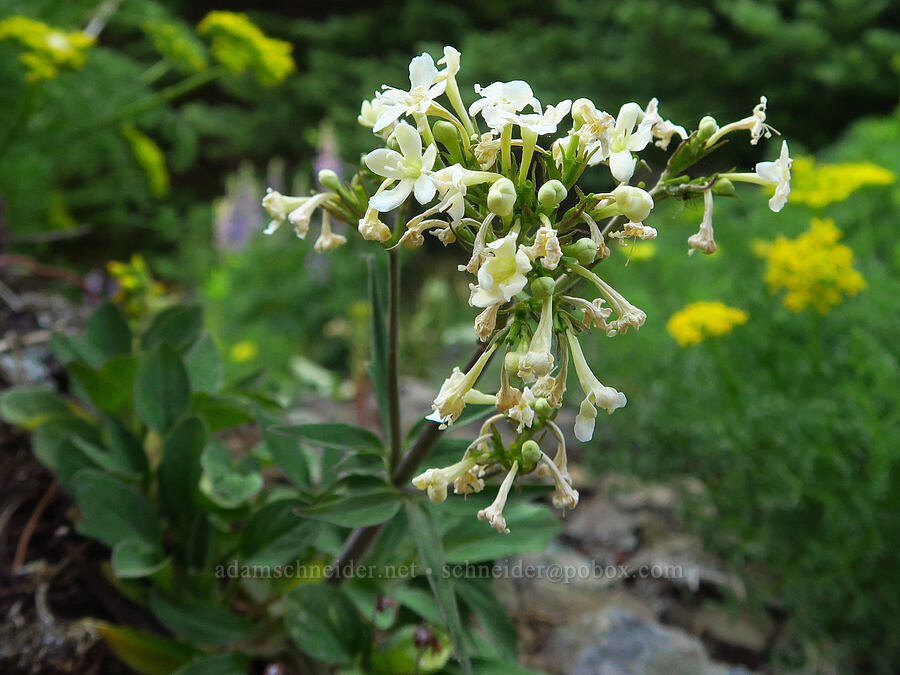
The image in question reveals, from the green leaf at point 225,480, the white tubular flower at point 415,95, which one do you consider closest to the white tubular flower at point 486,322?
the white tubular flower at point 415,95

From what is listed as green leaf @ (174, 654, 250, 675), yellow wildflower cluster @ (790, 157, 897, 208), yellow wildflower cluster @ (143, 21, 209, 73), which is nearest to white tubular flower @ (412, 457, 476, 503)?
green leaf @ (174, 654, 250, 675)

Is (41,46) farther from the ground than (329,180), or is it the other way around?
(41,46)

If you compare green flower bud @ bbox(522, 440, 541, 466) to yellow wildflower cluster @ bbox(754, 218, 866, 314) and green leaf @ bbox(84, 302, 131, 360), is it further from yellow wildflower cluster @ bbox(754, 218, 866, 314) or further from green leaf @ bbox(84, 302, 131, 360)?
yellow wildflower cluster @ bbox(754, 218, 866, 314)

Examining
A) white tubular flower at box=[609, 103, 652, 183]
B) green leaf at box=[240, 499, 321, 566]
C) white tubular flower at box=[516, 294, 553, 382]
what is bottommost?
green leaf at box=[240, 499, 321, 566]

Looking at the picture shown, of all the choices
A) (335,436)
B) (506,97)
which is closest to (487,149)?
(506,97)

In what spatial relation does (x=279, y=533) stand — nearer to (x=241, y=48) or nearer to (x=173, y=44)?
(x=241, y=48)

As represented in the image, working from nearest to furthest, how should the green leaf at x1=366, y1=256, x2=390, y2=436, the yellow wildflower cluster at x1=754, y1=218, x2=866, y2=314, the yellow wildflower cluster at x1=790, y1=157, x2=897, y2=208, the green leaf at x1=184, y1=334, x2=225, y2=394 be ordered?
1. the green leaf at x1=366, y1=256, x2=390, y2=436
2. the green leaf at x1=184, y1=334, x2=225, y2=394
3. the yellow wildflower cluster at x1=754, y1=218, x2=866, y2=314
4. the yellow wildflower cluster at x1=790, y1=157, x2=897, y2=208
